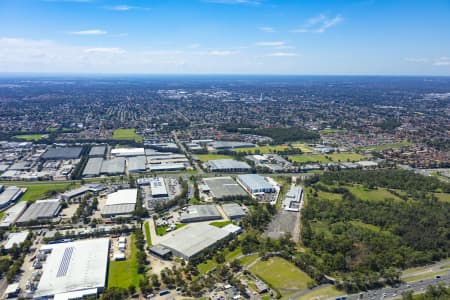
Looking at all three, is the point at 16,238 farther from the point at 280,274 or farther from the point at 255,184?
the point at 255,184

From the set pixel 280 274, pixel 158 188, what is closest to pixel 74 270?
pixel 280 274

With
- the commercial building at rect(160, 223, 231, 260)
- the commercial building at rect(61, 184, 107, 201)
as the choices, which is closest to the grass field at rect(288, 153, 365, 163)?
the commercial building at rect(160, 223, 231, 260)

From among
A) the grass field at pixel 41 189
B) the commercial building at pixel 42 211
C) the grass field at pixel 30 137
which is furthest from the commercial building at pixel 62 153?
the commercial building at pixel 42 211

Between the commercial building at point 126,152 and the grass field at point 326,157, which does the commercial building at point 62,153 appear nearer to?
the commercial building at point 126,152

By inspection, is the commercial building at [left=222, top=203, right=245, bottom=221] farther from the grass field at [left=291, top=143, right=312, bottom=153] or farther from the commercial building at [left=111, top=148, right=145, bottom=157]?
the grass field at [left=291, top=143, right=312, bottom=153]

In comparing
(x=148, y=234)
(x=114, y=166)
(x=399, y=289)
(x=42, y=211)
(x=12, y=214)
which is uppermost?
(x=114, y=166)

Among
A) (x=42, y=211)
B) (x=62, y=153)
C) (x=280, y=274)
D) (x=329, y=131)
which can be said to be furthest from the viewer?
(x=329, y=131)
